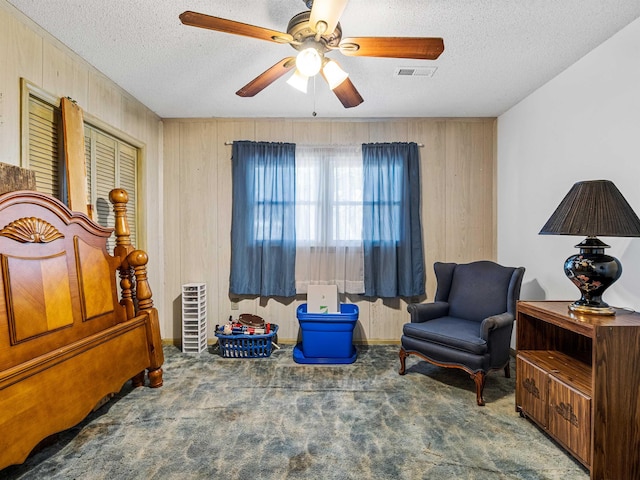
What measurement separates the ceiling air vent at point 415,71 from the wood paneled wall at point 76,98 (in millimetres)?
2353

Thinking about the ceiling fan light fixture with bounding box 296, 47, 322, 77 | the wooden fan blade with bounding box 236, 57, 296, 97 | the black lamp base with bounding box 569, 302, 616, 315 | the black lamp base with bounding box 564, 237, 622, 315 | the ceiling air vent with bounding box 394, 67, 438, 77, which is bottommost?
the black lamp base with bounding box 569, 302, 616, 315

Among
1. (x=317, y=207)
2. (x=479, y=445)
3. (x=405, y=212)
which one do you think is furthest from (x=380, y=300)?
(x=479, y=445)

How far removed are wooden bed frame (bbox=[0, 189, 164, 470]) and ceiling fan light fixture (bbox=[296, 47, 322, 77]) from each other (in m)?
1.55

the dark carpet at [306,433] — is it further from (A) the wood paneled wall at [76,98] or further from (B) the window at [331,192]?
(A) the wood paneled wall at [76,98]

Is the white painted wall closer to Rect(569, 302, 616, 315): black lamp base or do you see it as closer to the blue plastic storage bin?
Rect(569, 302, 616, 315): black lamp base

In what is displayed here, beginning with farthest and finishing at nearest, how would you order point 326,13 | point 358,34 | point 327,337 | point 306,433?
1. point 327,337
2. point 358,34
3. point 306,433
4. point 326,13

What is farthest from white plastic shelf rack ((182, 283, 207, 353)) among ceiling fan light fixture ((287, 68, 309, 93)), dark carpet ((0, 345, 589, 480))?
ceiling fan light fixture ((287, 68, 309, 93))

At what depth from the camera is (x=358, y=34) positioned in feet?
7.04

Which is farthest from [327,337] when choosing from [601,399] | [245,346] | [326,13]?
[326,13]

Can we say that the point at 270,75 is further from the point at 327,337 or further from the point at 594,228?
the point at 327,337

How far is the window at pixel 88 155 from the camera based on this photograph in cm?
208

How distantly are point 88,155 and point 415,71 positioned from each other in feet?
8.63

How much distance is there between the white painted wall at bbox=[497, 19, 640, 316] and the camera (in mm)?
2049

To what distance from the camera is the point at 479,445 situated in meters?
1.88
